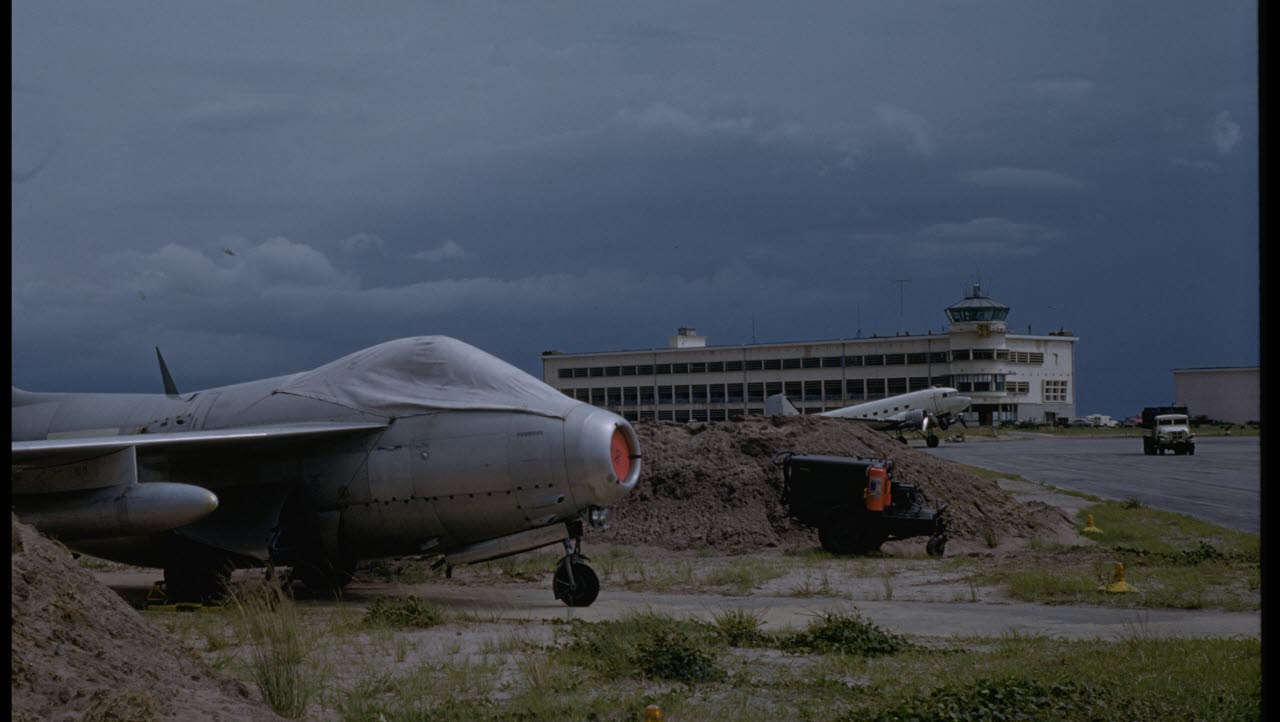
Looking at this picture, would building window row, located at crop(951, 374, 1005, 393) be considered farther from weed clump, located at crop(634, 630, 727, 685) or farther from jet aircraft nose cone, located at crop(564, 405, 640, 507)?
weed clump, located at crop(634, 630, 727, 685)

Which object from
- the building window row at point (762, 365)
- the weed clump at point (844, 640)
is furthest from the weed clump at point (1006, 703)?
the building window row at point (762, 365)

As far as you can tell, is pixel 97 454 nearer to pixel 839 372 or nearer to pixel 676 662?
pixel 676 662

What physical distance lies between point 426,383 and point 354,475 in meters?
1.43

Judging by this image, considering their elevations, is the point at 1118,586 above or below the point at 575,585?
below

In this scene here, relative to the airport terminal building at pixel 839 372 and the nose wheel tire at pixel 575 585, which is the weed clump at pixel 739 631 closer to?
the nose wheel tire at pixel 575 585

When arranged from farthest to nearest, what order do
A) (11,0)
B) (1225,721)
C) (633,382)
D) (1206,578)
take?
(633,382) < (1206,578) < (1225,721) < (11,0)

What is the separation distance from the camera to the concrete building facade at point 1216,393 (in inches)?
4651

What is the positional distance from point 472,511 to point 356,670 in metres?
4.66

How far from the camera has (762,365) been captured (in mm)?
120875

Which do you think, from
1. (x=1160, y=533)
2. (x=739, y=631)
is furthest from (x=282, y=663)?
(x=1160, y=533)

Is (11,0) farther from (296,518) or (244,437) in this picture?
(296,518)

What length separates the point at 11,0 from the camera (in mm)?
3957

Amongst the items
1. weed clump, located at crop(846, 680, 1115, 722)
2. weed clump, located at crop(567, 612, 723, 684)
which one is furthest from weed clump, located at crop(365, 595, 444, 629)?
weed clump, located at crop(846, 680, 1115, 722)

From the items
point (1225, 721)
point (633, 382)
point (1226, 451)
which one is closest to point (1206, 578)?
point (1225, 721)
